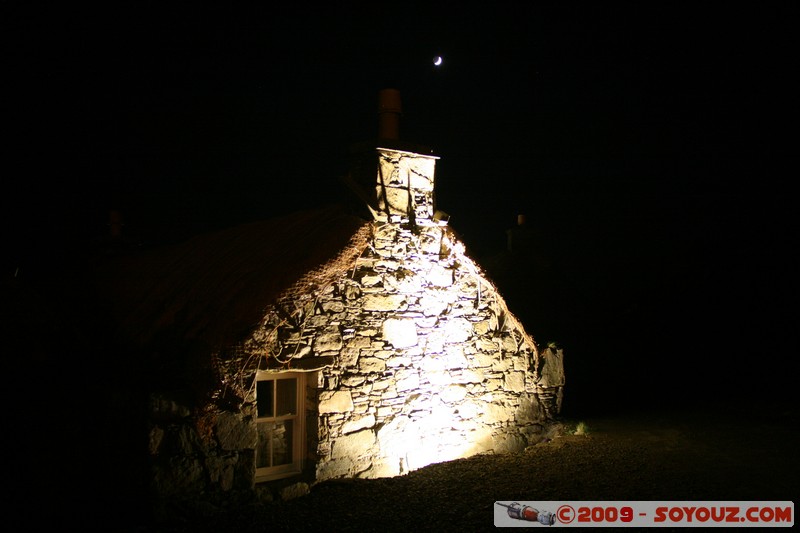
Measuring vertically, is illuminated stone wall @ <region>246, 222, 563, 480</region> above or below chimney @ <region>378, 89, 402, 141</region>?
below

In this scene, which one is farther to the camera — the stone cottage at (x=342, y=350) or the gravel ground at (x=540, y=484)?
the stone cottage at (x=342, y=350)

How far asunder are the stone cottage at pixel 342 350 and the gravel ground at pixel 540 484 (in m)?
0.46

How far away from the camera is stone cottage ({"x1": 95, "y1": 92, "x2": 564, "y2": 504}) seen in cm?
702

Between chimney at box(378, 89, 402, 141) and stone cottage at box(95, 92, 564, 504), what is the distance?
22 mm

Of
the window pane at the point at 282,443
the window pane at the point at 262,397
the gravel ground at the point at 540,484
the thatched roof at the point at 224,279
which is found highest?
the thatched roof at the point at 224,279

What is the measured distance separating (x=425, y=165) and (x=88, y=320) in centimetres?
613

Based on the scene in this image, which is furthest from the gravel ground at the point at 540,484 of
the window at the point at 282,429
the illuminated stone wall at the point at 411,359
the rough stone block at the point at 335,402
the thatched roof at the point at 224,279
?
the thatched roof at the point at 224,279

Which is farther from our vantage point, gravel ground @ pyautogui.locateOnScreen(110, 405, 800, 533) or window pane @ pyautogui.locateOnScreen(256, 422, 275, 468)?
window pane @ pyautogui.locateOnScreen(256, 422, 275, 468)

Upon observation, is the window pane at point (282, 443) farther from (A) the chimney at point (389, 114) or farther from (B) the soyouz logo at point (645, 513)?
(A) the chimney at point (389, 114)

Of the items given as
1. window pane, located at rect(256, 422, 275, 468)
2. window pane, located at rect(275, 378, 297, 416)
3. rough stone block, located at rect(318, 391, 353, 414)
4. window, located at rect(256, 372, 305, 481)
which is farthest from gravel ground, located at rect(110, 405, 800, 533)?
window pane, located at rect(275, 378, 297, 416)

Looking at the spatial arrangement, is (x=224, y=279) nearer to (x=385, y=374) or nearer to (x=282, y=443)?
(x=282, y=443)

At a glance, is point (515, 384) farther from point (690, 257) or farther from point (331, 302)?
point (690, 257)

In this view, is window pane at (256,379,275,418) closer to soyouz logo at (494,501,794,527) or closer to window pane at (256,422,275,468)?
window pane at (256,422,275,468)

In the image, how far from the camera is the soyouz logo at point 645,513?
6465 mm
